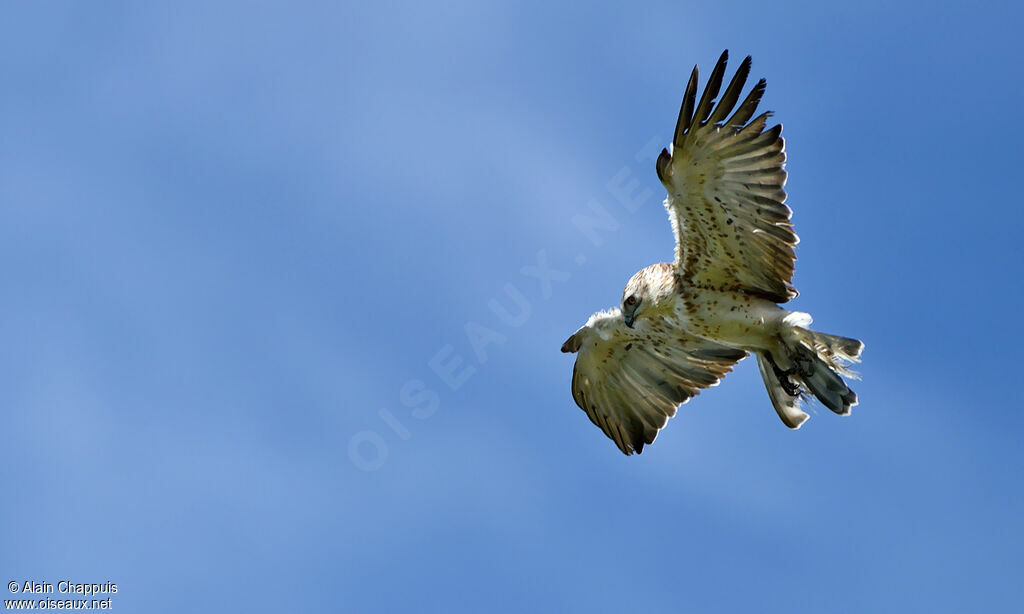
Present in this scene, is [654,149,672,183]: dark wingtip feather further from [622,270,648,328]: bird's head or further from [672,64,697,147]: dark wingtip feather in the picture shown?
[622,270,648,328]: bird's head

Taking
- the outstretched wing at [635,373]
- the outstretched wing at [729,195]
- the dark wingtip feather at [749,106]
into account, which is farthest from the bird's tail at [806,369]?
the dark wingtip feather at [749,106]

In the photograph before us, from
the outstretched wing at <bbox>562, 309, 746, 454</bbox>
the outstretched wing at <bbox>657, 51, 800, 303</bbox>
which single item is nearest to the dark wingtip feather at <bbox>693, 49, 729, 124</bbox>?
the outstretched wing at <bbox>657, 51, 800, 303</bbox>

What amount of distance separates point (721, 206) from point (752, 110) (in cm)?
85

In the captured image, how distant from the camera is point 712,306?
8609 millimetres

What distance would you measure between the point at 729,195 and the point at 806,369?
1.59 m

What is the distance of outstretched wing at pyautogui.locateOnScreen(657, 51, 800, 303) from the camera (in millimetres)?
7574

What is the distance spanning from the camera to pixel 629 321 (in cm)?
889

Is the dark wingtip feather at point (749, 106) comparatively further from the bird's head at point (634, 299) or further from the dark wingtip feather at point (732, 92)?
the bird's head at point (634, 299)

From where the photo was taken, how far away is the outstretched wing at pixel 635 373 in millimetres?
9336

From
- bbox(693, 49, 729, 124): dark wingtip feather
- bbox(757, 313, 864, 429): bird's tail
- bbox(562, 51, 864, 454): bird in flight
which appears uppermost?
bbox(693, 49, 729, 124): dark wingtip feather

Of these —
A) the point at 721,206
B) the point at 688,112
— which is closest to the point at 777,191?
the point at 721,206

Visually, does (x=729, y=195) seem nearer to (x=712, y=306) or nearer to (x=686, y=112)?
(x=686, y=112)

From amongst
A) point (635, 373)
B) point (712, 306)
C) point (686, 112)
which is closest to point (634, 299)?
point (712, 306)

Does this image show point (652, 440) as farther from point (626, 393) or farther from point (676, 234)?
point (676, 234)
